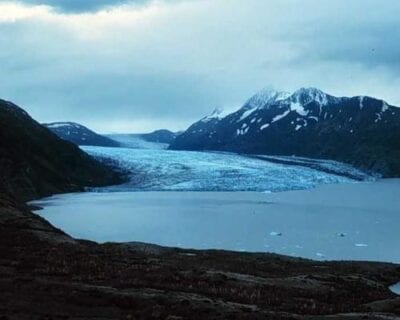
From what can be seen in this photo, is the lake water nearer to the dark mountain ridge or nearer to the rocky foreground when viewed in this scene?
the dark mountain ridge

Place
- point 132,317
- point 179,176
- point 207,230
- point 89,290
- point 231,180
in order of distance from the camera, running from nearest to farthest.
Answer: point 132,317 → point 89,290 → point 207,230 → point 231,180 → point 179,176

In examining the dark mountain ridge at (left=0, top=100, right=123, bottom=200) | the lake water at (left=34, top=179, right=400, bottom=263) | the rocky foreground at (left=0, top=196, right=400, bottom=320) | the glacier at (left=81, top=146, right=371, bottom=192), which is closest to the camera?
the rocky foreground at (left=0, top=196, right=400, bottom=320)

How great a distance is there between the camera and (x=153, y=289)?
75.7ft

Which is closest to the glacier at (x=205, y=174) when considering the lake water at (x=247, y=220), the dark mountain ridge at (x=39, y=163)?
the lake water at (x=247, y=220)

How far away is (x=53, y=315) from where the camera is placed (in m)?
18.4

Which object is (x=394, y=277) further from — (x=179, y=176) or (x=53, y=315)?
(x=179, y=176)

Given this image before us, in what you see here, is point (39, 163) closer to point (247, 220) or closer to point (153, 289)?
point (247, 220)

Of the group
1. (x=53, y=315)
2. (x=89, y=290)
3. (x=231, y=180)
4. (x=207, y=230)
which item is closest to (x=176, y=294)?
(x=89, y=290)

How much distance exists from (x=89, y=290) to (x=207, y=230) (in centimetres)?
5225

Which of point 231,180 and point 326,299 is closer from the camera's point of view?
point 326,299

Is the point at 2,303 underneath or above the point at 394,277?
above

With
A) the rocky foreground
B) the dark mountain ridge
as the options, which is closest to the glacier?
the dark mountain ridge

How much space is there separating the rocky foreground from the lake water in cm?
1764

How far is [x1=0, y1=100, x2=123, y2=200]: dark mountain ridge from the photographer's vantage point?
12031 cm
